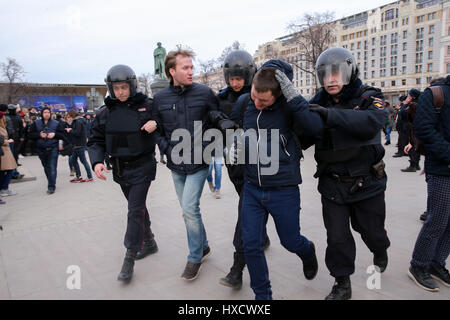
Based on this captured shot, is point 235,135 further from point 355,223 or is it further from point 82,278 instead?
point 82,278

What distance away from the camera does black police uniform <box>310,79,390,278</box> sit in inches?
95.1

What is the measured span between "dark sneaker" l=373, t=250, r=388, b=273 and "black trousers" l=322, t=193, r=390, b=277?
0.95 ft

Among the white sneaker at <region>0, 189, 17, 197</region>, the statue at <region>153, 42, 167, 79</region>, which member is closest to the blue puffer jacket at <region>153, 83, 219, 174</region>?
the white sneaker at <region>0, 189, 17, 197</region>

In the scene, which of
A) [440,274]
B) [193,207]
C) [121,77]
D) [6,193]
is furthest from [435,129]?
[6,193]

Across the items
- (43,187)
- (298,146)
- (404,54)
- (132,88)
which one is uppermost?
(404,54)

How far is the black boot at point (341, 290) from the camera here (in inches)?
103

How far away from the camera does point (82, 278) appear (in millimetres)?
3236

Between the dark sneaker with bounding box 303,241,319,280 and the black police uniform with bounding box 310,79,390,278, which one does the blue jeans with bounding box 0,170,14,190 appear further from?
the black police uniform with bounding box 310,79,390,278

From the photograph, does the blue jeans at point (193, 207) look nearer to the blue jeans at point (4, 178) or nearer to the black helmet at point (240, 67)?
the black helmet at point (240, 67)

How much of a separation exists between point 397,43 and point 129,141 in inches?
3501

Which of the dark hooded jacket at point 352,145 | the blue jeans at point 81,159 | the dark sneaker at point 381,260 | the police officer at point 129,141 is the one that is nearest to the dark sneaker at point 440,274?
the dark sneaker at point 381,260

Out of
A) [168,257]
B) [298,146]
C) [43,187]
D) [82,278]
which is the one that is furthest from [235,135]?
[43,187]

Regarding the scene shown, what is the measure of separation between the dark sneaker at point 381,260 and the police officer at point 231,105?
1.19 m
